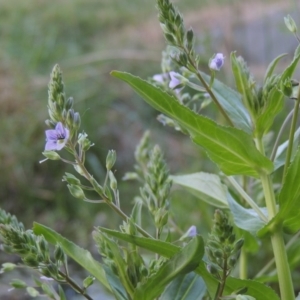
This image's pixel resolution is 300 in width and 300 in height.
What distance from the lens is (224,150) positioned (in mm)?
411

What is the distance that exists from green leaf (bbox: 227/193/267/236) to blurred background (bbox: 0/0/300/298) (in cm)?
55

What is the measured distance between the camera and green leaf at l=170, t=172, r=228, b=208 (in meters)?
0.51

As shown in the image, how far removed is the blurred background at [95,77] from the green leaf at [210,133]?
576 mm

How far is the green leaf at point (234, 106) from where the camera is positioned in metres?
0.45

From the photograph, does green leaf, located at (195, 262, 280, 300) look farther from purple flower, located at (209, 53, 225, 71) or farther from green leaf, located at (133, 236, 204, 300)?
purple flower, located at (209, 53, 225, 71)

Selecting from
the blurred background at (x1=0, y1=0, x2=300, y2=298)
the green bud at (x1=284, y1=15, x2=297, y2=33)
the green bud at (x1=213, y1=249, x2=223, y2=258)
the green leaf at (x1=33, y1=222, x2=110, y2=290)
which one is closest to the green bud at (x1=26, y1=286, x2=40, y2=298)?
the green leaf at (x1=33, y1=222, x2=110, y2=290)

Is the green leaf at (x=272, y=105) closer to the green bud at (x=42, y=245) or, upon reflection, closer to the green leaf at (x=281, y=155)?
the green leaf at (x=281, y=155)

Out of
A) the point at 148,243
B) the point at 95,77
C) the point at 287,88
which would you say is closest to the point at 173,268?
the point at 148,243

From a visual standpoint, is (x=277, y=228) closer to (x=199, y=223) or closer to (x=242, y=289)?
(x=242, y=289)

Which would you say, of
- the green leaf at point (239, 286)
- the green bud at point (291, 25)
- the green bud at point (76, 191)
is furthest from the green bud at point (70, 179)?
the green bud at point (291, 25)

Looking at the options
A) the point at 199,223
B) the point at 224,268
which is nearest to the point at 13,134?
the point at 199,223

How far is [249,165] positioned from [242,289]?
0.32 ft

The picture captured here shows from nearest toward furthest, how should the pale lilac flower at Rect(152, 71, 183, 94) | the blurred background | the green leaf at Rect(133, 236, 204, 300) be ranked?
the green leaf at Rect(133, 236, 204, 300) → the pale lilac flower at Rect(152, 71, 183, 94) → the blurred background

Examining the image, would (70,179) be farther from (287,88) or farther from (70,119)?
(287,88)
